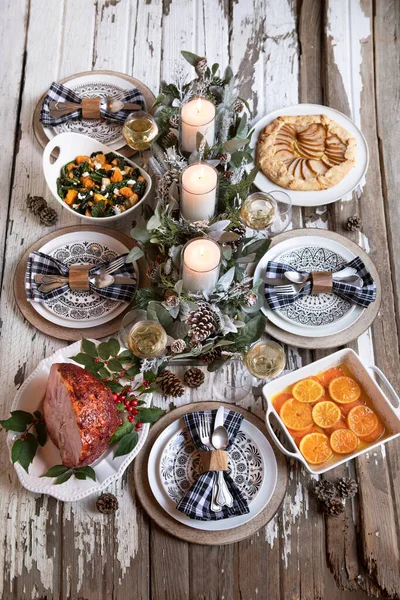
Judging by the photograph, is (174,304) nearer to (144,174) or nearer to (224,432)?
(224,432)

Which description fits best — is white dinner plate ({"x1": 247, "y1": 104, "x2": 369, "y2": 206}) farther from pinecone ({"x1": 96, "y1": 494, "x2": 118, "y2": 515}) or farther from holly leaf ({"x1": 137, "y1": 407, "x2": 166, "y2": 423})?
pinecone ({"x1": 96, "y1": 494, "x2": 118, "y2": 515})

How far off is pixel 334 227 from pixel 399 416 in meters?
0.72

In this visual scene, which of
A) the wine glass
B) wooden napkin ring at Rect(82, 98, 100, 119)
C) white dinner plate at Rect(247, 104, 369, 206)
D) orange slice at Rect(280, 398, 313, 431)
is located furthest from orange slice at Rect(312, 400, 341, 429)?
wooden napkin ring at Rect(82, 98, 100, 119)

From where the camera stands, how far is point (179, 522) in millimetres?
1641

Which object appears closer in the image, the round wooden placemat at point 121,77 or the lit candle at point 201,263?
the lit candle at point 201,263

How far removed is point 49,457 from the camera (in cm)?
165

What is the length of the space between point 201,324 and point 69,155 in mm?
818

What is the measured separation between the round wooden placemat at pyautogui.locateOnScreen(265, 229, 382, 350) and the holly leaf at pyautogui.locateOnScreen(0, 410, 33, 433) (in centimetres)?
77

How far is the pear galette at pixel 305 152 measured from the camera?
6.67ft

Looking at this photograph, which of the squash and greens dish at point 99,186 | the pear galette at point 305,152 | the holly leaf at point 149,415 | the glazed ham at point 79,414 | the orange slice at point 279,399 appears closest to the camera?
the glazed ham at point 79,414

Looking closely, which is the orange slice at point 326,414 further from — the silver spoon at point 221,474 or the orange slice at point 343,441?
the silver spoon at point 221,474

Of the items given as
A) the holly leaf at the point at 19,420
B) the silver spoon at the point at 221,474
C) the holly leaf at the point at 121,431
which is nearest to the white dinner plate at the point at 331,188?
the silver spoon at the point at 221,474

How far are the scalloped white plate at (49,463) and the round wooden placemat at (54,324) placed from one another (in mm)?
143

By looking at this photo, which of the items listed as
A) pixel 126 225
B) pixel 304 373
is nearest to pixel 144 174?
pixel 126 225
